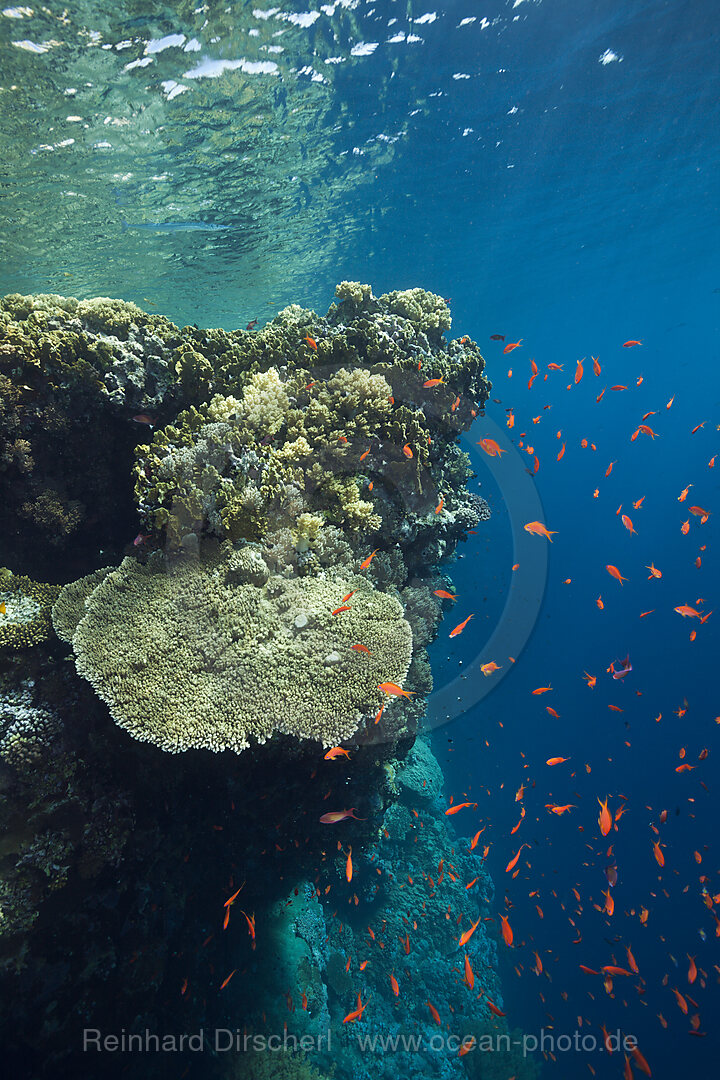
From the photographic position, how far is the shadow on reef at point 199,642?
4320 millimetres

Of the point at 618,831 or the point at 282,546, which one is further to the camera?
the point at 618,831

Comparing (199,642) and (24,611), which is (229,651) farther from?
(24,611)

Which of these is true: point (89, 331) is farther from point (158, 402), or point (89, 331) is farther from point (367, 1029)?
point (367, 1029)

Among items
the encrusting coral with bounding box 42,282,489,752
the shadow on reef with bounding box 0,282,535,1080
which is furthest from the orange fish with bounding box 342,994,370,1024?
the encrusting coral with bounding box 42,282,489,752

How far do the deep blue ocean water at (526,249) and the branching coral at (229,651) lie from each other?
749 cm

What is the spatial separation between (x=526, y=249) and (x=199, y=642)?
36358 mm

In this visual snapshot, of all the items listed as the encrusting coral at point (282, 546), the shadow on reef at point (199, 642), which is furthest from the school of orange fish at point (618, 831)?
the shadow on reef at point (199, 642)

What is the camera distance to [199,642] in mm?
4371

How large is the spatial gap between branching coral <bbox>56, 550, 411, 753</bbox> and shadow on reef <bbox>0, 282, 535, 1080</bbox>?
2 centimetres

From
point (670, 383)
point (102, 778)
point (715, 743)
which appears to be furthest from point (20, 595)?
point (670, 383)

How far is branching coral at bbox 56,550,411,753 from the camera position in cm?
404

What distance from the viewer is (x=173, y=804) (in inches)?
214

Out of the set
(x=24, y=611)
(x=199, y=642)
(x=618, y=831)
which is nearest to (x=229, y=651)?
(x=199, y=642)

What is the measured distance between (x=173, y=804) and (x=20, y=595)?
3.15m
